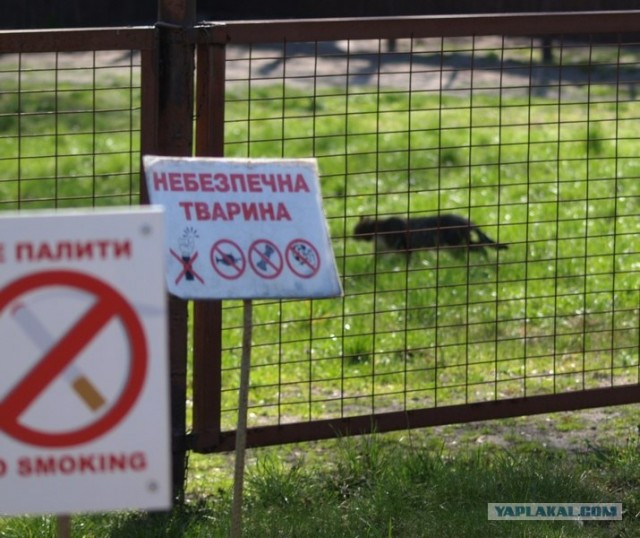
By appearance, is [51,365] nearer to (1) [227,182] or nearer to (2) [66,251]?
(2) [66,251]

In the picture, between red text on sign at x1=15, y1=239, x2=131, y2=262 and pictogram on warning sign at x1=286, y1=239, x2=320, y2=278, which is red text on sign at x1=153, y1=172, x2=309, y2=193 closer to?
pictogram on warning sign at x1=286, y1=239, x2=320, y2=278

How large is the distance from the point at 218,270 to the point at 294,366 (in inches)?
118

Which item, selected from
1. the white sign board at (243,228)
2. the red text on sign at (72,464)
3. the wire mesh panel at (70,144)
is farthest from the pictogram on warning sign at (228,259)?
the wire mesh panel at (70,144)

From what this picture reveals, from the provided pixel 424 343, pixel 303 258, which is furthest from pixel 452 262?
pixel 303 258

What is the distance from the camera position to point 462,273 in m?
8.23

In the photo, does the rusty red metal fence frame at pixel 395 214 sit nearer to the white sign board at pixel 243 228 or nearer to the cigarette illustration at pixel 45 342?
the white sign board at pixel 243 228

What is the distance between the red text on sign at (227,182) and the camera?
12.7 feet

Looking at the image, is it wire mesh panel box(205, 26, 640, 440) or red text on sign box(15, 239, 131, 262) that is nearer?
red text on sign box(15, 239, 131, 262)

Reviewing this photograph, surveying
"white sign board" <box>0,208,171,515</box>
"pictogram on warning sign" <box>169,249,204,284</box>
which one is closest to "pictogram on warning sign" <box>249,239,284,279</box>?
"pictogram on warning sign" <box>169,249,204,284</box>

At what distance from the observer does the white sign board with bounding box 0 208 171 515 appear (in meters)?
2.92

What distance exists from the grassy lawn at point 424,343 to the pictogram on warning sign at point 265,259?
3.33 feet

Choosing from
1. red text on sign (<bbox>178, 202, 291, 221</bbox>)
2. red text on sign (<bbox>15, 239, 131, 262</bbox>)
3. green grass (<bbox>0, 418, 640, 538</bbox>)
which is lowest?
green grass (<bbox>0, 418, 640, 538</bbox>)

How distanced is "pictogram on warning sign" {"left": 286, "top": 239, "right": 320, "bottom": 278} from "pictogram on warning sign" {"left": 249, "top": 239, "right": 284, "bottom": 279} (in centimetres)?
3

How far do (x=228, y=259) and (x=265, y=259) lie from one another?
11 cm
